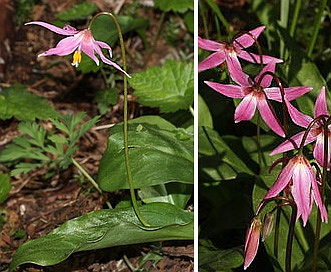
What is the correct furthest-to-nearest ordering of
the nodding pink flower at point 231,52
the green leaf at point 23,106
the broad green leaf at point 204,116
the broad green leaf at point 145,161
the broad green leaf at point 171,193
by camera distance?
1. the green leaf at point 23,106
2. the broad green leaf at point 204,116
3. the broad green leaf at point 171,193
4. the broad green leaf at point 145,161
5. the nodding pink flower at point 231,52

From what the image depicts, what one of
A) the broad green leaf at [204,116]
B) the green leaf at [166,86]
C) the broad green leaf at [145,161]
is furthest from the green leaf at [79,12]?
the broad green leaf at [145,161]

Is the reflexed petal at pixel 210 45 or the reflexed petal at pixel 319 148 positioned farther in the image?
the reflexed petal at pixel 210 45

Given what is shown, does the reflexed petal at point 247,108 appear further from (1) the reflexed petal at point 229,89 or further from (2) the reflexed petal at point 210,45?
(2) the reflexed petal at point 210,45

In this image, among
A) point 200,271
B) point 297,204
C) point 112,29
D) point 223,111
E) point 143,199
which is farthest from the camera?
point 112,29

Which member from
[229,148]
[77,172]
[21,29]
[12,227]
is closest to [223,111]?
[229,148]

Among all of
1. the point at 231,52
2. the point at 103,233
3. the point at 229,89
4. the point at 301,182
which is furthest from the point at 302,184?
the point at 103,233

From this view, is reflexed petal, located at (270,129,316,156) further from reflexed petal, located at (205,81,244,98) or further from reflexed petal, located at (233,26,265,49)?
reflexed petal, located at (233,26,265,49)

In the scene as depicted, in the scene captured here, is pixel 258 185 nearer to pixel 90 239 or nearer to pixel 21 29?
pixel 90 239
